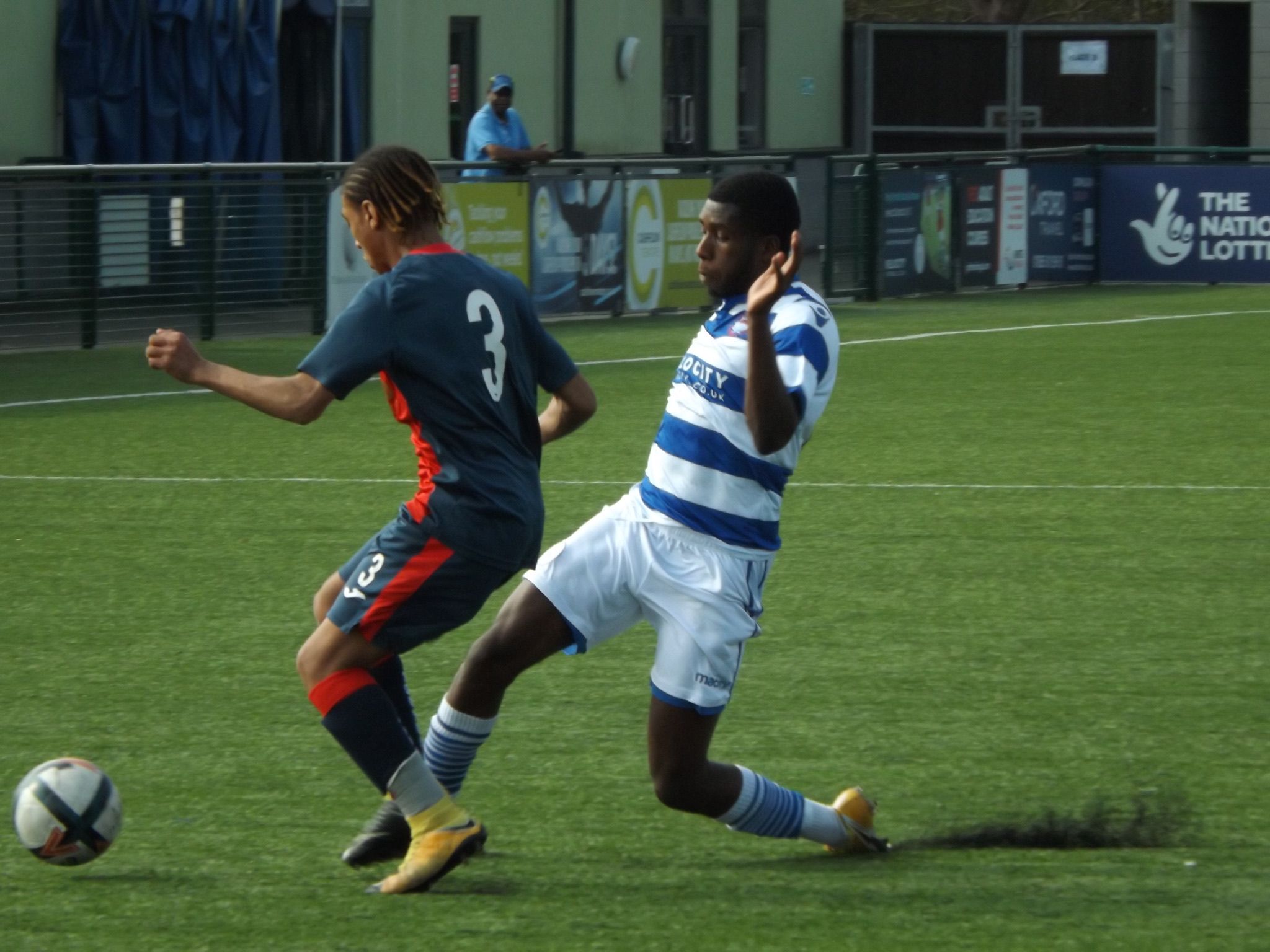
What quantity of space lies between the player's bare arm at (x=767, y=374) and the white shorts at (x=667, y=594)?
36 cm

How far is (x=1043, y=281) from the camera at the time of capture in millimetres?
23875

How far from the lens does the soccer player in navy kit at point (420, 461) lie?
4375 mm

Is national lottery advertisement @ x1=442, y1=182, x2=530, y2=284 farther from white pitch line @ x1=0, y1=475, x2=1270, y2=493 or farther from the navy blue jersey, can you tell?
the navy blue jersey

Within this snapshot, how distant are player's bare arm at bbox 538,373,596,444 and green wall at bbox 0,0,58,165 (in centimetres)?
1618

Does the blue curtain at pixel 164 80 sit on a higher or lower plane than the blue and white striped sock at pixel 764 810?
higher

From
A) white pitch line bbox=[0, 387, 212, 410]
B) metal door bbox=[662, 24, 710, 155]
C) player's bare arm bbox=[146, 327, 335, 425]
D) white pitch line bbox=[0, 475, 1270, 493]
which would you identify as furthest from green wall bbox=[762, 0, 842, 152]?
player's bare arm bbox=[146, 327, 335, 425]

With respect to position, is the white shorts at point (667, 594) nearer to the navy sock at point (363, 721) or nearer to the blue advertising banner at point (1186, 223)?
the navy sock at point (363, 721)

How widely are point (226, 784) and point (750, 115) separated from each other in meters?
26.9

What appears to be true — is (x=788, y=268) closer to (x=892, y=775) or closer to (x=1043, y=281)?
(x=892, y=775)

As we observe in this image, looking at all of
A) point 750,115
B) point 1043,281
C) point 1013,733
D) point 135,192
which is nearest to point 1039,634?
point 1013,733

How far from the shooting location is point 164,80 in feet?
68.1

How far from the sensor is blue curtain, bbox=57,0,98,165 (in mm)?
20156

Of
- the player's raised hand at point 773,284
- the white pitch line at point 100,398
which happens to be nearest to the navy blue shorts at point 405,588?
the player's raised hand at point 773,284

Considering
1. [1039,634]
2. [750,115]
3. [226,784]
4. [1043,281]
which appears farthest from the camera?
[750,115]
